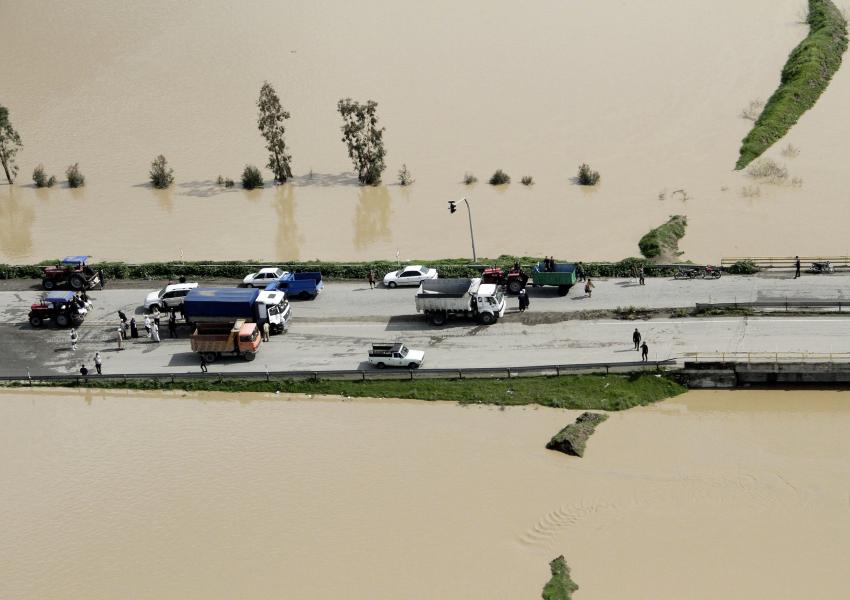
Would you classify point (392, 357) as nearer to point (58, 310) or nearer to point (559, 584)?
point (559, 584)

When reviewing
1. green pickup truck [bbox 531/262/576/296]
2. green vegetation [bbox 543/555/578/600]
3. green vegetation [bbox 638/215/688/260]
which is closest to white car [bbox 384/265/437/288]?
green pickup truck [bbox 531/262/576/296]

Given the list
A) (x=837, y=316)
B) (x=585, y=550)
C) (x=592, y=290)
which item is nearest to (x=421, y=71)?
(x=592, y=290)

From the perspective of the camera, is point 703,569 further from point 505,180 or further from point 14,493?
point 505,180

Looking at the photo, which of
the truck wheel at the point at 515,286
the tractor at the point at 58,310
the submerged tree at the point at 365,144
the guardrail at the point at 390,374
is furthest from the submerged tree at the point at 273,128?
the guardrail at the point at 390,374

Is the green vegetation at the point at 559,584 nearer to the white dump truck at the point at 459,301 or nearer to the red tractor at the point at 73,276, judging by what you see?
the white dump truck at the point at 459,301

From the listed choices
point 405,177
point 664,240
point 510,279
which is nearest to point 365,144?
point 405,177

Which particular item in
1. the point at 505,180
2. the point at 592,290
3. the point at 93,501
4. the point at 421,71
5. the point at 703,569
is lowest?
the point at 703,569
